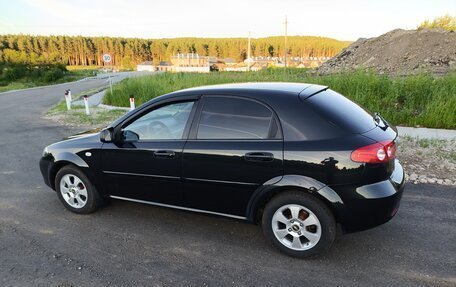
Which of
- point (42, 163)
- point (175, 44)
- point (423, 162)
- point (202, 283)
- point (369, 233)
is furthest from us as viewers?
point (175, 44)

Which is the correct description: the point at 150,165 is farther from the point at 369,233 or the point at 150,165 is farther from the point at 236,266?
the point at 369,233

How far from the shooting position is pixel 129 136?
13.0 feet

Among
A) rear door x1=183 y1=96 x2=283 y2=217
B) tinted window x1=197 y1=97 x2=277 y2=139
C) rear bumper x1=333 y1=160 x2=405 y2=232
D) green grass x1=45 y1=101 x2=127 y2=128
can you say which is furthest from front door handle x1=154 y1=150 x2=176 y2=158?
green grass x1=45 y1=101 x2=127 y2=128

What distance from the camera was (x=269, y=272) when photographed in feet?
10.1

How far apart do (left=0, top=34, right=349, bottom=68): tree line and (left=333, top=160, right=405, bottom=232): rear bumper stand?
404 feet

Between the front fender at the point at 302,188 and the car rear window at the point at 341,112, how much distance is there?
1.93 ft

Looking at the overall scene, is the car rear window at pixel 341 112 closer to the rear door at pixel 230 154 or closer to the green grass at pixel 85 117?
the rear door at pixel 230 154

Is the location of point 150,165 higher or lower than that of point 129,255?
higher

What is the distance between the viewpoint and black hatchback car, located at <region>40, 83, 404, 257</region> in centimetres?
304

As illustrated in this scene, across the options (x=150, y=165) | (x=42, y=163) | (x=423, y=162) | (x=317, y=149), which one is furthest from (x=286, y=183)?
(x=423, y=162)

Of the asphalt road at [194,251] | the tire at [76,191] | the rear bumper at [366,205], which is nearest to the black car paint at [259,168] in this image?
the rear bumper at [366,205]

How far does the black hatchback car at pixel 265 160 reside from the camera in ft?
9.97

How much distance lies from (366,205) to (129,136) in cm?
264

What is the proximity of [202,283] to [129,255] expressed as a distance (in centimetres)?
91
